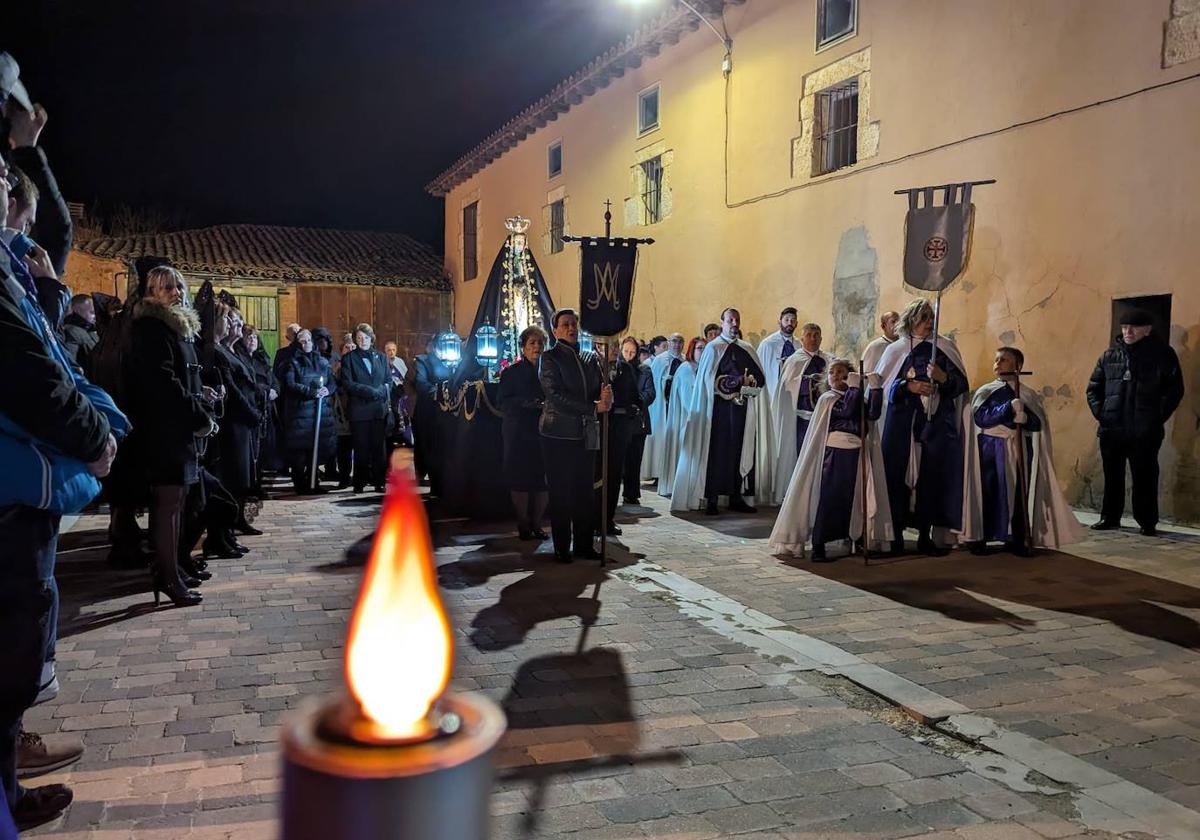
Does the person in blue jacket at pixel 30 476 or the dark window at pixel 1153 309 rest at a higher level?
the dark window at pixel 1153 309

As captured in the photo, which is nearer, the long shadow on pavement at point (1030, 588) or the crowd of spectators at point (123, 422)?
the crowd of spectators at point (123, 422)

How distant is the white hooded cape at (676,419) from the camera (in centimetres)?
1069

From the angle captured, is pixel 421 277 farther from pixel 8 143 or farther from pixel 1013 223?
pixel 8 143

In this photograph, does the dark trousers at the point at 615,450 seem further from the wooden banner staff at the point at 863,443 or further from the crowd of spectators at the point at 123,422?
the crowd of spectators at the point at 123,422

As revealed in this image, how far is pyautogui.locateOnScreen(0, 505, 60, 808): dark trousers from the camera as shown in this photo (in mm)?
2541

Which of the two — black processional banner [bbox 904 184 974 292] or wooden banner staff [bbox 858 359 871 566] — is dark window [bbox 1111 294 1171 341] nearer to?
black processional banner [bbox 904 184 974 292]

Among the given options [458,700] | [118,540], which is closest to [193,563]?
[118,540]

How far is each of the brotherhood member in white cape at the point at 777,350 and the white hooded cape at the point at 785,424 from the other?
16 cm

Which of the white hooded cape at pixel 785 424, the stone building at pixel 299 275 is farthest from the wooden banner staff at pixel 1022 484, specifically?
the stone building at pixel 299 275

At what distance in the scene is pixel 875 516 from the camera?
7.33 metres

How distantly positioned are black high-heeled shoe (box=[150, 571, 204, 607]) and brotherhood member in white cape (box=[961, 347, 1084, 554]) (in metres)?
6.01

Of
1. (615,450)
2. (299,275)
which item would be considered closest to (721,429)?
(615,450)

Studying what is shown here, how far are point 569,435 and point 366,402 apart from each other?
485 centimetres

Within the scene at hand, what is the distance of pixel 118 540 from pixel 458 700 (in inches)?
262
